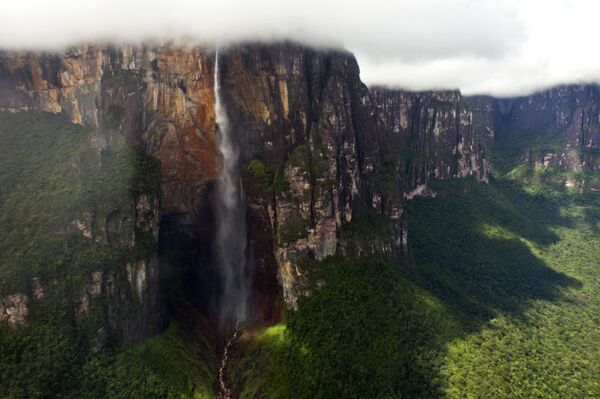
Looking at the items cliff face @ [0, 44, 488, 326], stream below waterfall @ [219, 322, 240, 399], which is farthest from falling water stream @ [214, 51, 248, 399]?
cliff face @ [0, 44, 488, 326]

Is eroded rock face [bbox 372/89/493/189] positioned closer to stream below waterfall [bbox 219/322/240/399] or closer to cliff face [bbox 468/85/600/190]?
cliff face [bbox 468/85/600/190]

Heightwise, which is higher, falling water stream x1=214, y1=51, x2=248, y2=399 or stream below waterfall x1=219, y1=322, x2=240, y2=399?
falling water stream x1=214, y1=51, x2=248, y2=399

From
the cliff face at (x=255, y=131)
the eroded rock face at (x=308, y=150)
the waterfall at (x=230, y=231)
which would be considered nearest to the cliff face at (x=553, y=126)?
the eroded rock face at (x=308, y=150)

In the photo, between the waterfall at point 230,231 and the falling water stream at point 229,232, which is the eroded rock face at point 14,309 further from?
the waterfall at point 230,231

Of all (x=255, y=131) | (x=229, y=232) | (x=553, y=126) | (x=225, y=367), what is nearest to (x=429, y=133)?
(x=553, y=126)

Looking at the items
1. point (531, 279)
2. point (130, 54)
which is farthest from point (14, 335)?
point (531, 279)

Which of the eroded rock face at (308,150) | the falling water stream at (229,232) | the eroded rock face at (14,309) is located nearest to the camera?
the eroded rock face at (14,309)

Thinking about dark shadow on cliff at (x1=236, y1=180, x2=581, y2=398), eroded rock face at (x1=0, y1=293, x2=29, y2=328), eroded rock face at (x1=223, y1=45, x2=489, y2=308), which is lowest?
dark shadow on cliff at (x1=236, y1=180, x2=581, y2=398)

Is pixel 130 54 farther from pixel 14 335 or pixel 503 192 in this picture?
pixel 503 192
